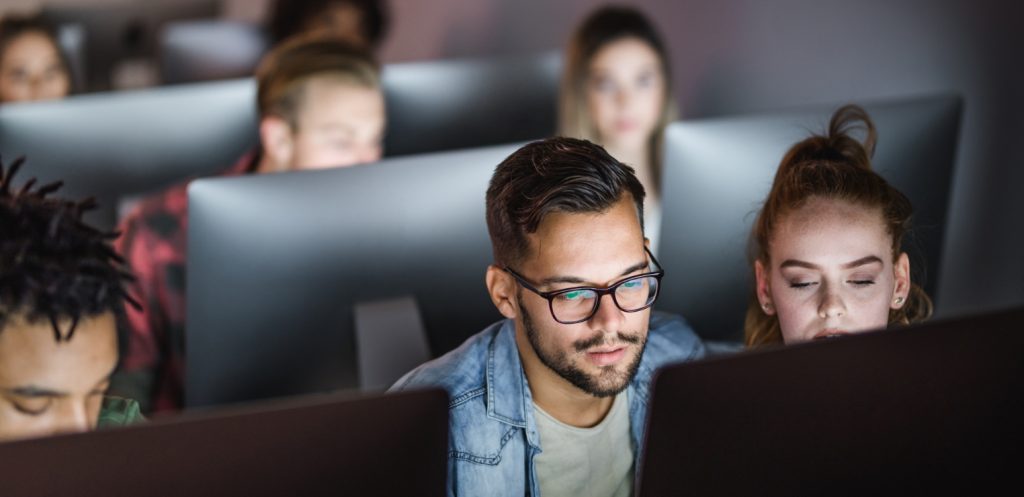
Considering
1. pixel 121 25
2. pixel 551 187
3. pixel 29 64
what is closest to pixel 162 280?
pixel 551 187

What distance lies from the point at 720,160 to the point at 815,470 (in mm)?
391

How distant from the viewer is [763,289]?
3.41 feet

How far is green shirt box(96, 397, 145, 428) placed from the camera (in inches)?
38.7

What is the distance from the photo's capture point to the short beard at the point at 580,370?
3.11ft

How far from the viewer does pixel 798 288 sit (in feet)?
3.31

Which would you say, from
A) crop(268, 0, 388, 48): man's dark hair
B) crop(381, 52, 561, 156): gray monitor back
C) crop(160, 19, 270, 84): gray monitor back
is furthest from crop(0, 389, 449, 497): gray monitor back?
crop(268, 0, 388, 48): man's dark hair

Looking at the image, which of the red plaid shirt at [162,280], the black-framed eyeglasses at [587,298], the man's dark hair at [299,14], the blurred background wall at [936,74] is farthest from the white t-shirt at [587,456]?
the man's dark hair at [299,14]

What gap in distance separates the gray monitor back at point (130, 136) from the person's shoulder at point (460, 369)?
0.72 metres

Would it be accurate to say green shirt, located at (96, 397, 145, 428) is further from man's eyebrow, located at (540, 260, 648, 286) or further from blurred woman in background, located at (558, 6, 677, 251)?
blurred woman in background, located at (558, 6, 677, 251)

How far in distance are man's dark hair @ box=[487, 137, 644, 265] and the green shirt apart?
1.26 ft

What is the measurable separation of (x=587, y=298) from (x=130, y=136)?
1253mm

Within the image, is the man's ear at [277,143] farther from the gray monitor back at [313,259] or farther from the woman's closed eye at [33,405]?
the woman's closed eye at [33,405]

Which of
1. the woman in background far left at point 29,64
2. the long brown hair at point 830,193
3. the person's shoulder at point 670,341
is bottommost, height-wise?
the person's shoulder at point 670,341

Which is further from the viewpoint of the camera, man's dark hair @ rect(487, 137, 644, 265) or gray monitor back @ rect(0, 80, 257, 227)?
gray monitor back @ rect(0, 80, 257, 227)
